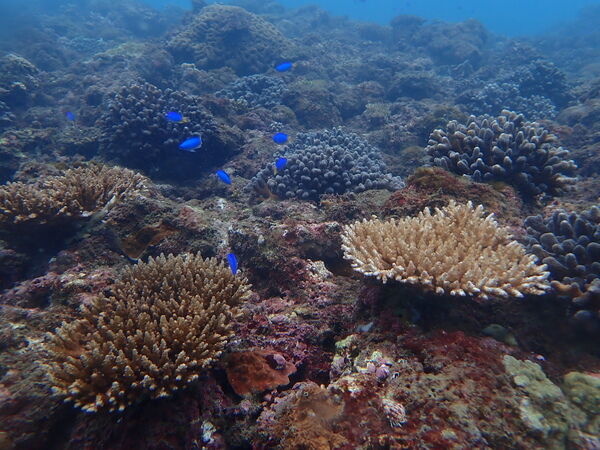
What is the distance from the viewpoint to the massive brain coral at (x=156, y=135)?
8258mm

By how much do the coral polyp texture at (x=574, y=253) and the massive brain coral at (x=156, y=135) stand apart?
7232 millimetres

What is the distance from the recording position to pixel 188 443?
2.37m

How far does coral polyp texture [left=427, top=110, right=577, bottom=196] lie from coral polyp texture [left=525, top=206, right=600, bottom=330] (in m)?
1.52

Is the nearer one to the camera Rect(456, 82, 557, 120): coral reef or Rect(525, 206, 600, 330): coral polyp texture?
Rect(525, 206, 600, 330): coral polyp texture

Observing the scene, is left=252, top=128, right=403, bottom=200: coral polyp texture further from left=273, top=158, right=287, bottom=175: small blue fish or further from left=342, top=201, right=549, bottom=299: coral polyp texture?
left=342, top=201, right=549, bottom=299: coral polyp texture

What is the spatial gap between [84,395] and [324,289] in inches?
94.5

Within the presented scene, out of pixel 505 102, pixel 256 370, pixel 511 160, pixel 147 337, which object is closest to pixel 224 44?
pixel 505 102

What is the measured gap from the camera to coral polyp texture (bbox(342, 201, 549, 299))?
2.71 m

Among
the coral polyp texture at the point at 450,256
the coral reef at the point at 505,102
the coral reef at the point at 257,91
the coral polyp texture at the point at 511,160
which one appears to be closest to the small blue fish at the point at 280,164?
the coral polyp texture at the point at 511,160

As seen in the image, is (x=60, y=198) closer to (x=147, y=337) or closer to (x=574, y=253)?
(x=147, y=337)

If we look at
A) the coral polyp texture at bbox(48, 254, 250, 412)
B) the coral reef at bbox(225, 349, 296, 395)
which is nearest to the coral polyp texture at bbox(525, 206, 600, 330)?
the coral reef at bbox(225, 349, 296, 395)

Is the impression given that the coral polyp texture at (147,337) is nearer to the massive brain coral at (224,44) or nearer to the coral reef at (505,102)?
the coral reef at (505,102)

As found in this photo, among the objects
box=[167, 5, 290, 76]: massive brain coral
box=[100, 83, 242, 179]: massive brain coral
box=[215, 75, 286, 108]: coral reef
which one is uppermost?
box=[167, 5, 290, 76]: massive brain coral

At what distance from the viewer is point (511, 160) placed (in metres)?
5.20
